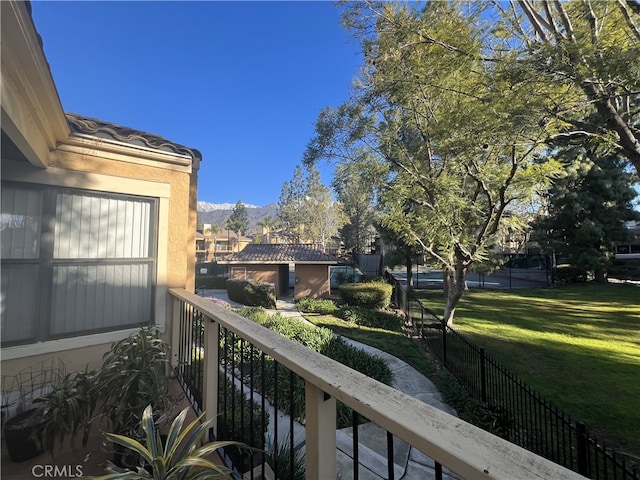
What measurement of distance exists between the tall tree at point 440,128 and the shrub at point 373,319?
91.5 inches

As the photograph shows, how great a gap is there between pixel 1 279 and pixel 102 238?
85cm

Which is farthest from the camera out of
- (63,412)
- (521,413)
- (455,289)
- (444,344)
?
(455,289)

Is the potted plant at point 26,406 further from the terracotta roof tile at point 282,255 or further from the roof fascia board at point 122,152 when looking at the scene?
the terracotta roof tile at point 282,255

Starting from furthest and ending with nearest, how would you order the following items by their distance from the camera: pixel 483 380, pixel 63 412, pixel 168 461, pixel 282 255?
pixel 282 255 → pixel 483 380 → pixel 63 412 → pixel 168 461

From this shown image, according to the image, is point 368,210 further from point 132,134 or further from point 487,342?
point 132,134

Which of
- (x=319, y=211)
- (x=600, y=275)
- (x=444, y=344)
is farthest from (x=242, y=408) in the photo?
(x=319, y=211)

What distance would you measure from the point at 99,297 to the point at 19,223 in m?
0.98

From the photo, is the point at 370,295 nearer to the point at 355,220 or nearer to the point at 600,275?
the point at 355,220

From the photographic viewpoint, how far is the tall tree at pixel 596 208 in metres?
19.0

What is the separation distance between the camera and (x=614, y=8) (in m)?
4.56

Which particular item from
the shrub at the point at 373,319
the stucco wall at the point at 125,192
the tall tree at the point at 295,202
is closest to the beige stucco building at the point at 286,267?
the shrub at the point at 373,319

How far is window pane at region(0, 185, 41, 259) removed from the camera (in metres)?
2.64

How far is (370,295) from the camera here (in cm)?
1396

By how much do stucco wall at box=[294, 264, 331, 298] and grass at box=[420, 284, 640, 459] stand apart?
223 inches
